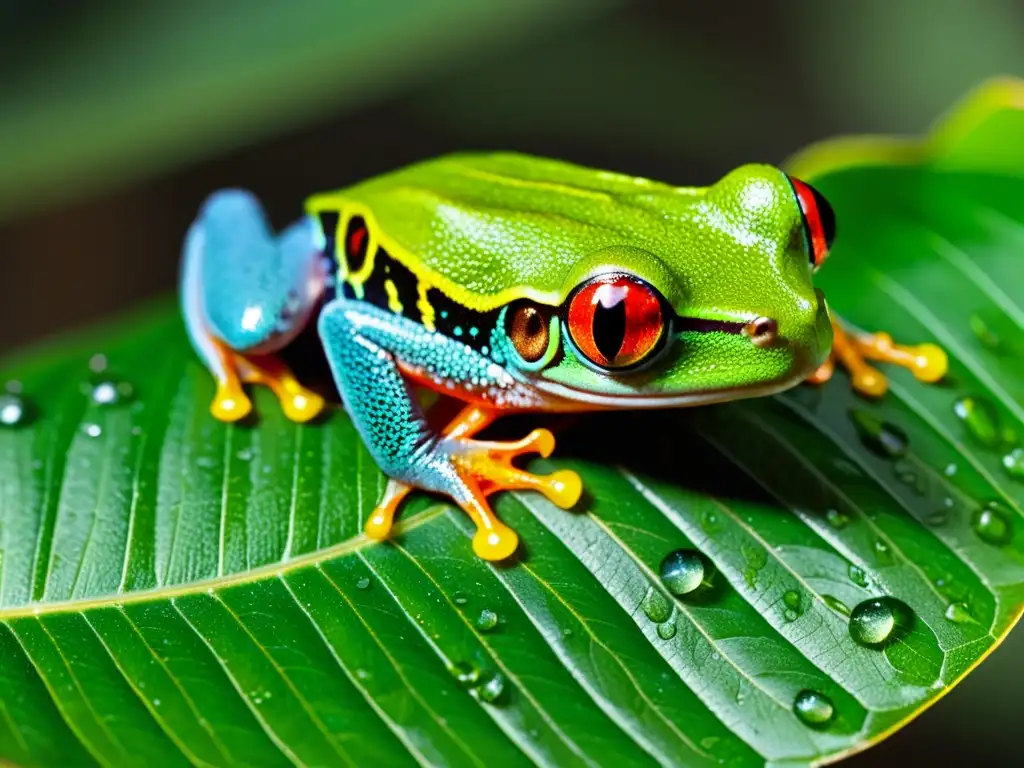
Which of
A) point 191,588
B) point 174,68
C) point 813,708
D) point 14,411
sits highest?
point 174,68

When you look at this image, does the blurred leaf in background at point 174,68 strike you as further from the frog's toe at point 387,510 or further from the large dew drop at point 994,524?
the large dew drop at point 994,524

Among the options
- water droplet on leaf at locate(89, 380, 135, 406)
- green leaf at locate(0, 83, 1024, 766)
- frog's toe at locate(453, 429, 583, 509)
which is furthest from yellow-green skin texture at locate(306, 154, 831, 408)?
water droplet on leaf at locate(89, 380, 135, 406)

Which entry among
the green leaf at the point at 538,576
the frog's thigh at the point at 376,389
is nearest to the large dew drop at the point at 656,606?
the green leaf at the point at 538,576

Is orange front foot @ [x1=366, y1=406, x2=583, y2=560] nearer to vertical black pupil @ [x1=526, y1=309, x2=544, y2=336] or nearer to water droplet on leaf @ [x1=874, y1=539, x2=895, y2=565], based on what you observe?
vertical black pupil @ [x1=526, y1=309, x2=544, y2=336]

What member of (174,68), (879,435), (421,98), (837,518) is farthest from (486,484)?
(421,98)

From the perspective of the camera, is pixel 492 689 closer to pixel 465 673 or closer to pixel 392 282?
pixel 465 673

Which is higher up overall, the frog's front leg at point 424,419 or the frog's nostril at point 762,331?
the frog's nostril at point 762,331
